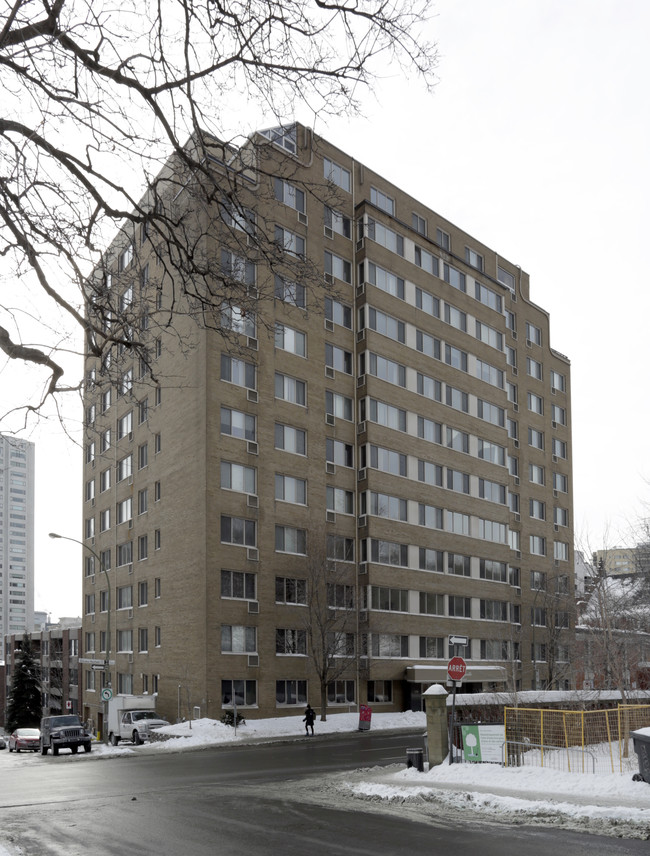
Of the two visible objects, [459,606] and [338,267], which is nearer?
[338,267]

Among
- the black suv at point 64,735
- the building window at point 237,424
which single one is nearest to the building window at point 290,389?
the building window at point 237,424

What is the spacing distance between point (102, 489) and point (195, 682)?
21443 millimetres

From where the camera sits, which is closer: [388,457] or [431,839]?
[431,839]

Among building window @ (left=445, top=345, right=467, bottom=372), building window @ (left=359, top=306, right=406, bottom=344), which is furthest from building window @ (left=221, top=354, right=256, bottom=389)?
building window @ (left=445, top=345, right=467, bottom=372)

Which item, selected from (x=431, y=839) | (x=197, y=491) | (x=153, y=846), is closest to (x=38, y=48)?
(x=153, y=846)

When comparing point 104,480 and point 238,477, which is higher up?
point 104,480

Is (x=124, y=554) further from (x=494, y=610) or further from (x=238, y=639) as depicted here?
(x=494, y=610)

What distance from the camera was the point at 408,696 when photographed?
179 feet

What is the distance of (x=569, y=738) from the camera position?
2159 cm

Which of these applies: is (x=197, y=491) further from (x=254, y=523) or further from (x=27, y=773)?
(x=27, y=773)

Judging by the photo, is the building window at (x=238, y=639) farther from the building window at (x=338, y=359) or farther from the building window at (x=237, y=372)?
the building window at (x=338, y=359)

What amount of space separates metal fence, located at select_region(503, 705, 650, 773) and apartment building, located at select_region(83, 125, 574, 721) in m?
22.1

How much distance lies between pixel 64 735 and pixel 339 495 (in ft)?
67.2

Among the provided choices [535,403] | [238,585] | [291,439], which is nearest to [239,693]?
[238,585]
